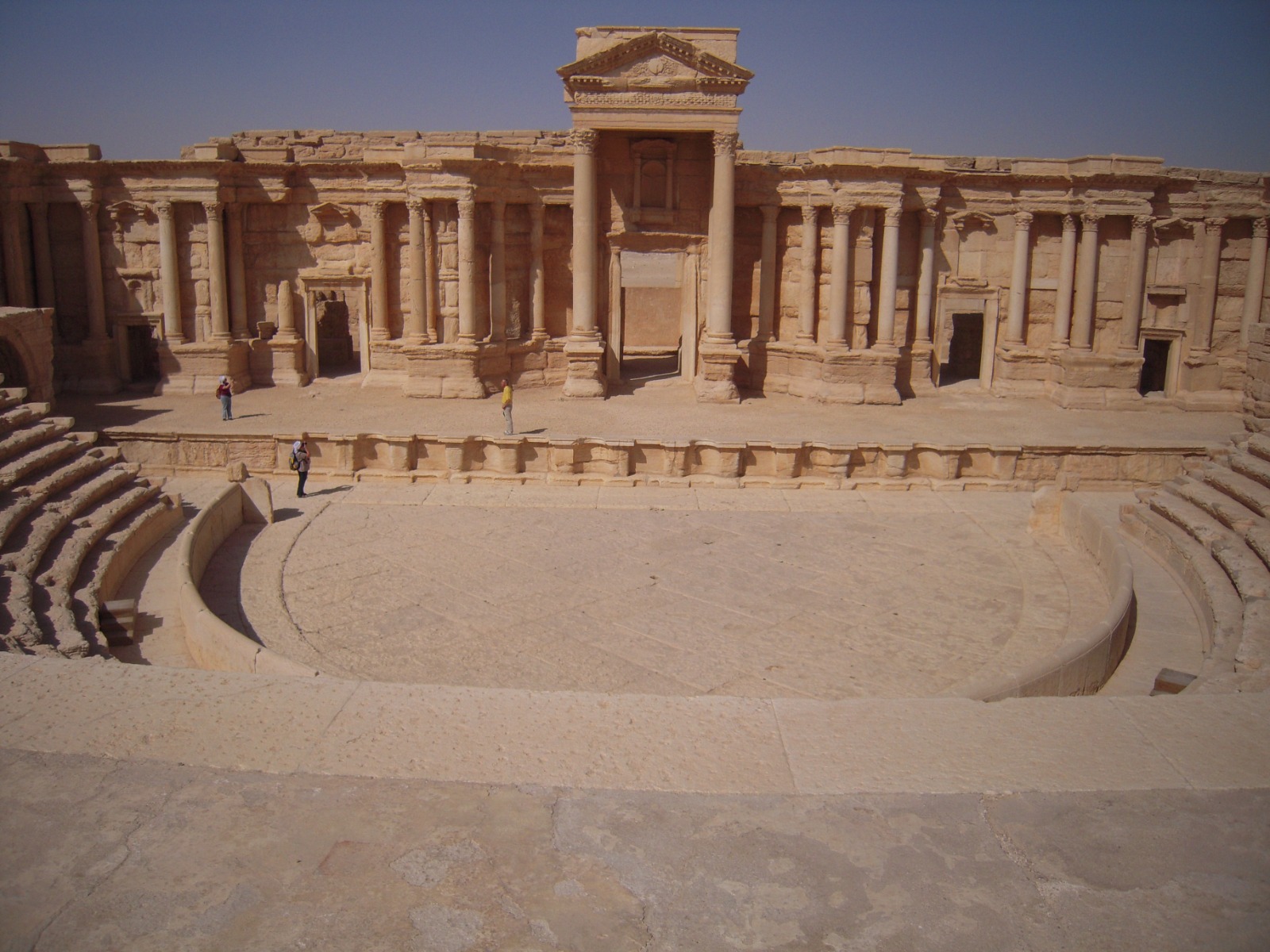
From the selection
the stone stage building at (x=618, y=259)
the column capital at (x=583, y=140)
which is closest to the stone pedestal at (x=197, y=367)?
the stone stage building at (x=618, y=259)

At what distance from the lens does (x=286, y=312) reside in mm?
25484

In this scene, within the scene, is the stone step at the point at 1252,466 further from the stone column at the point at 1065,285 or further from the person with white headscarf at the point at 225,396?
the person with white headscarf at the point at 225,396

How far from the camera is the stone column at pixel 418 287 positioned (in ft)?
77.3

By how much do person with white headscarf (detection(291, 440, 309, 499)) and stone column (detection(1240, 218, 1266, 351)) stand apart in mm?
21691

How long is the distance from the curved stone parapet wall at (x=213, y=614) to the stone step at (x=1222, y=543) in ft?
29.5

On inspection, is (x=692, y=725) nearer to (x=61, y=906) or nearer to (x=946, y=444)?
(x=61, y=906)

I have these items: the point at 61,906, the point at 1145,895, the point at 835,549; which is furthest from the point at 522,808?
the point at 835,549

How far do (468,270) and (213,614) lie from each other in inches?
578

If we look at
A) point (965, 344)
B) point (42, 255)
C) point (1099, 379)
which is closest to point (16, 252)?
point (42, 255)

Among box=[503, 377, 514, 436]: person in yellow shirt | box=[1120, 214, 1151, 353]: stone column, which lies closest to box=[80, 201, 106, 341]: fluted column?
box=[503, 377, 514, 436]: person in yellow shirt

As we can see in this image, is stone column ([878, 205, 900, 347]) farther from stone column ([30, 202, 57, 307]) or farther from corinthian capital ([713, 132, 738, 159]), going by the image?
stone column ([30, 202, 57, 307])

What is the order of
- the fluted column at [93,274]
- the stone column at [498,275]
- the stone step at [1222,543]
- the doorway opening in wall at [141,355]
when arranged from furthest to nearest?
the doorway opening in wall at [141,355], the fluted column at [93,274], the stone column at [498,275], the stone step at [1222,543]

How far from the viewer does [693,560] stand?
41.8 feet

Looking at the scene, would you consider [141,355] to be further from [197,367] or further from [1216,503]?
[1216,503]
